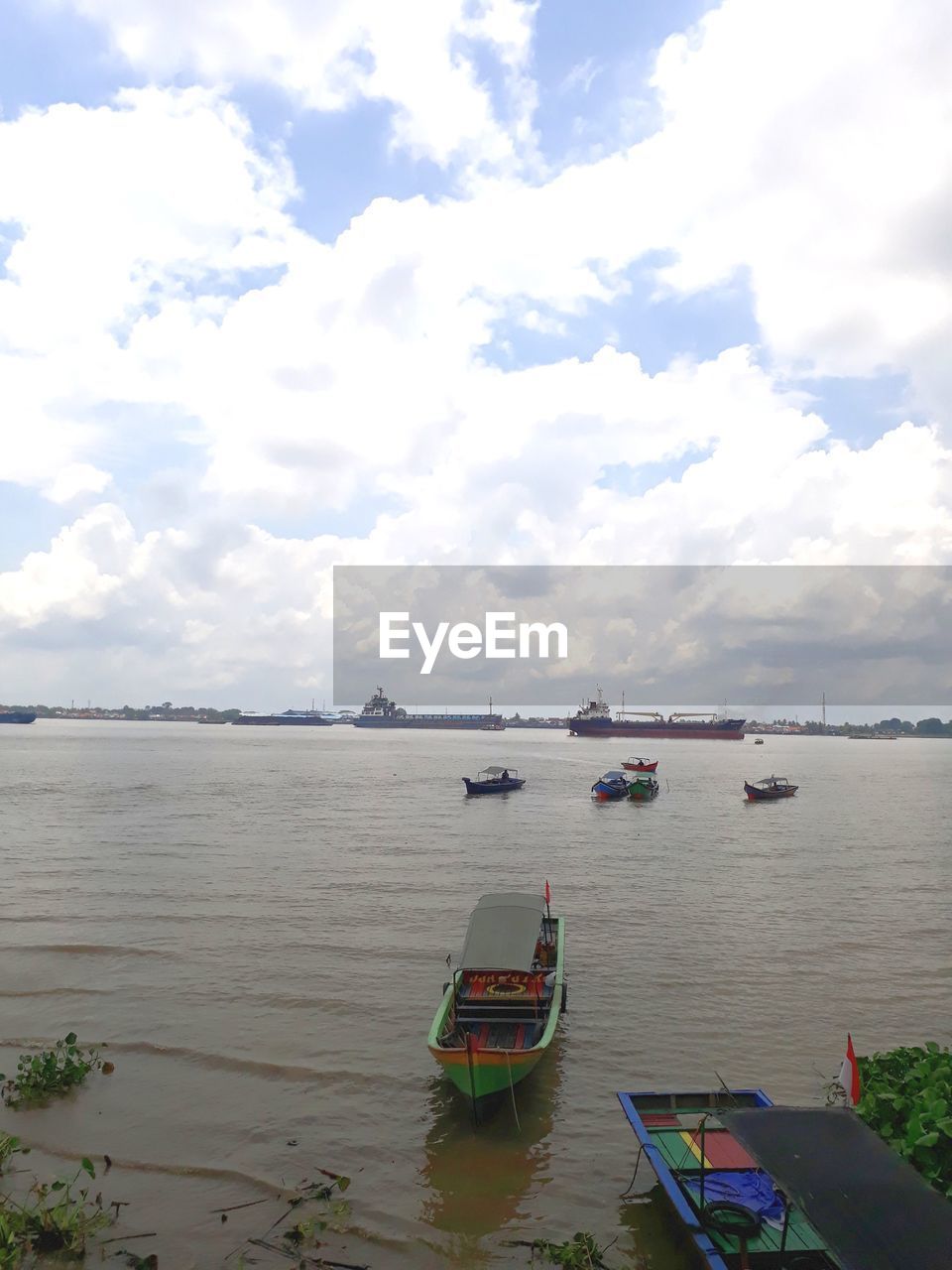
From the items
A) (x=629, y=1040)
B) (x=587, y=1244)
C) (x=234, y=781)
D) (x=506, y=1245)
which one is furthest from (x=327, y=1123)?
(x=234, y=781)

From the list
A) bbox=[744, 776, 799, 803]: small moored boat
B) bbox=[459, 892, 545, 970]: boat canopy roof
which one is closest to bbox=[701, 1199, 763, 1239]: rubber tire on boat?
bbox=[459, 892, 545, 970]: boat canopy roof

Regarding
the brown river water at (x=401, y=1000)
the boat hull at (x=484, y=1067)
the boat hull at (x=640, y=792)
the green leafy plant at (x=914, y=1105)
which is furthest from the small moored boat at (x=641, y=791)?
the boat hull at (x=484, y=1067)

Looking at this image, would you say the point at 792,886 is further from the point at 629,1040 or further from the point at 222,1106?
the point at 222,1106

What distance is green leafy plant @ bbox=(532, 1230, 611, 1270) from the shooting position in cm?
886

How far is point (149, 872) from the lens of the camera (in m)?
29.8

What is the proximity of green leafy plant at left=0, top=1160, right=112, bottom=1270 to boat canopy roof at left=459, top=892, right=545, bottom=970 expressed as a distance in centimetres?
669

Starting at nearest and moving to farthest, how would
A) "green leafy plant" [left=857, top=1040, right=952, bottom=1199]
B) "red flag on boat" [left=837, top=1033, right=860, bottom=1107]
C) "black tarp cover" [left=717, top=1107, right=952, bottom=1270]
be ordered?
"black tarp cover" [left=717, top=1107, right=952, bottom=1270] → "green leafy plant" [left=857, top=1040, right=952, bottom=1199] → "red flag on boat" [left=837, top=1033, right=860, bottom=1107]

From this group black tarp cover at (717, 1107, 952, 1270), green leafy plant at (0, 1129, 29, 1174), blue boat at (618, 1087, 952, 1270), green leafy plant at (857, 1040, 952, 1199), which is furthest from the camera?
green leafy plant at (0, 1129, 29, 1174)

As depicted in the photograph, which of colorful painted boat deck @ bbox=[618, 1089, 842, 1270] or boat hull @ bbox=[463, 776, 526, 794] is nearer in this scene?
colorful painted boat deck @ bbox=[618, 1089, 842, 1270]

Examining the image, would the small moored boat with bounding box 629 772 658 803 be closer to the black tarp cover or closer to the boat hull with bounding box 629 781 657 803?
the boat hull with bounding box 629 781 657 803

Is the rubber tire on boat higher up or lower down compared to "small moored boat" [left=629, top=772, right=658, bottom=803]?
higher up

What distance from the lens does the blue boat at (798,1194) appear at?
21.1 ft

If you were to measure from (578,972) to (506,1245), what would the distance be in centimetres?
1012

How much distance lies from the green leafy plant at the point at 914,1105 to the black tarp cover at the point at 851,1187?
54.8 inches
